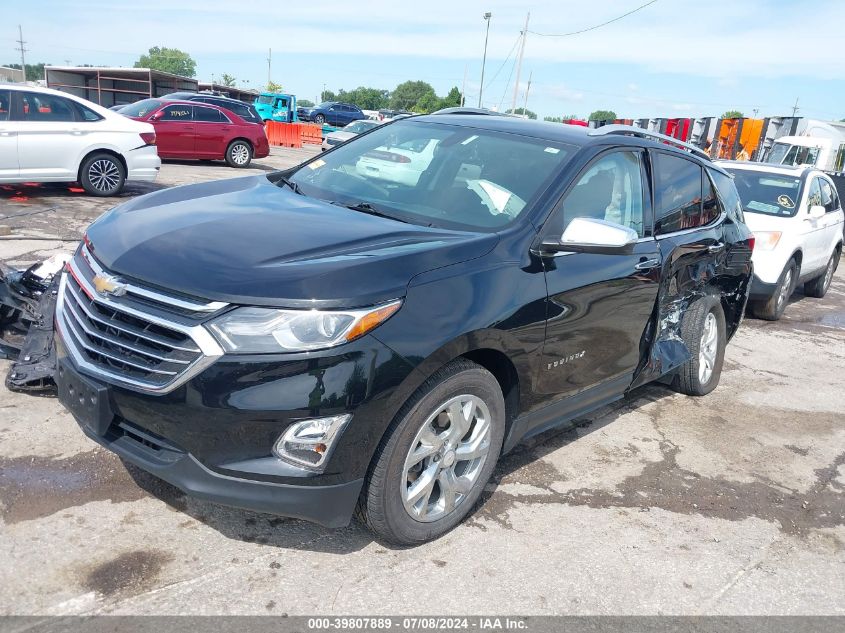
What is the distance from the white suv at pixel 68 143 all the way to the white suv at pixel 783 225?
855 cm

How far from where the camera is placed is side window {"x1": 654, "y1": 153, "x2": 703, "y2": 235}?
4.41 meters

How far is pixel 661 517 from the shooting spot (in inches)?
147

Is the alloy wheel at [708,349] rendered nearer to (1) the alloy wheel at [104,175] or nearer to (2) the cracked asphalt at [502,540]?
(2) the cracked asphalt at [502,540]

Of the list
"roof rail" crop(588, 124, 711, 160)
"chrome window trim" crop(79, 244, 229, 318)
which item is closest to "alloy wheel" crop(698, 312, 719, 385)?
"roof rail" crop(588, 124, 711, 160)

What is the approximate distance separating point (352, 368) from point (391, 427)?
356mm

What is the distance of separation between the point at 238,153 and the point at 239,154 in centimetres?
4

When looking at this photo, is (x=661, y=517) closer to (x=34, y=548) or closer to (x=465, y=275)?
(x=465, y=275)

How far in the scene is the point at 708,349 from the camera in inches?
216

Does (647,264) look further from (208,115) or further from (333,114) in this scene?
(333,114)

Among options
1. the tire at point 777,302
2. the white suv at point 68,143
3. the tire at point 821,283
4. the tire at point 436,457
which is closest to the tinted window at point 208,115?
the white suv at point 68,143

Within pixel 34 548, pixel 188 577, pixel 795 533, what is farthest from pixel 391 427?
pixel 795 533

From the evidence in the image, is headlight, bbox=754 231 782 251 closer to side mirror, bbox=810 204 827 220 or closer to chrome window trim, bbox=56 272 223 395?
side mirror, bbox=810 204 827 220

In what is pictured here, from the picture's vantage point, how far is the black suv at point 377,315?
260 cm

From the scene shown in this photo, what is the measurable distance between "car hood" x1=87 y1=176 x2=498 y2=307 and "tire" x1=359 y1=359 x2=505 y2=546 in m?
0.48
